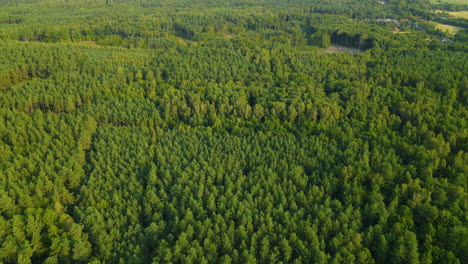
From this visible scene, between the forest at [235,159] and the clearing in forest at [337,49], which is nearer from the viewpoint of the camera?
the forest at [235,159]

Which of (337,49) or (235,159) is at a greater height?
(337,49)

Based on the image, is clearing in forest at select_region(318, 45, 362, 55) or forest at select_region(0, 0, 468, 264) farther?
clearing in forest at select_region(318, 45, 362, 55)

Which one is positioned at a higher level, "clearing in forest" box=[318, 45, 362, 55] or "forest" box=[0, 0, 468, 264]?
"clearing in forest" box=[318, 45, 362, 55]

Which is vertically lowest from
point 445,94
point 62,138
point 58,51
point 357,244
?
point 357,244

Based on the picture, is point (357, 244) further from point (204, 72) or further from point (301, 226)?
point (204, 72)

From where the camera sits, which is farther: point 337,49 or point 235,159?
point 337,49

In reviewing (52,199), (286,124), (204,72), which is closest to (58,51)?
(204,72)

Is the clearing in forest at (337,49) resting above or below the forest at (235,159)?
above

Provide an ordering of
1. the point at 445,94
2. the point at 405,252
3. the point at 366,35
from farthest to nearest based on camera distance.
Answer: the point at 366,35 < the point at 445,94 < the point at 405,252
